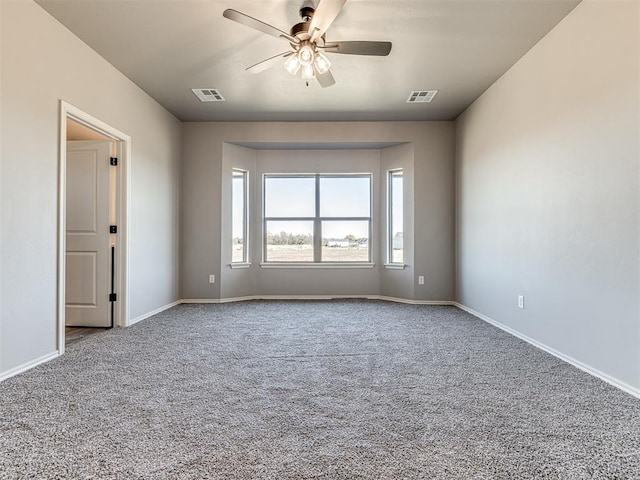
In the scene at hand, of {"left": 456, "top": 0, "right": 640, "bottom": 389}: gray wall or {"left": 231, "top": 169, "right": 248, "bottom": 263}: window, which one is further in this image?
{"left": 231, "top": 169, "right": 248, "bottom": 263}: window

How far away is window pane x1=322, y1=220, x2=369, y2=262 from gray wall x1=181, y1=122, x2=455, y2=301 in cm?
77

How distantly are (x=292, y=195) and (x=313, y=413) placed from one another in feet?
13.7

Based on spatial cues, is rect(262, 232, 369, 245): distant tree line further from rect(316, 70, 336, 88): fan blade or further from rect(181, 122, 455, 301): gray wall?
rect(316, 70, 336, 88): fan blade

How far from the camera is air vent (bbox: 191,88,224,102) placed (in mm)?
4047

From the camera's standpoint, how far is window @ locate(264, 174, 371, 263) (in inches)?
221

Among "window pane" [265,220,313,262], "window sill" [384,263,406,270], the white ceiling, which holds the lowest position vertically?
"window sill" [384,263,406,270]

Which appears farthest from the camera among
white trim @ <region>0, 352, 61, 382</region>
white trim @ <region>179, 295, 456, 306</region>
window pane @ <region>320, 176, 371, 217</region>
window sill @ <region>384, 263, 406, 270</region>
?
window pane @ <region>320, 176, 371, 217</region>

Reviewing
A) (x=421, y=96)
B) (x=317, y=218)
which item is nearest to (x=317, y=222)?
(x=317, y=218)

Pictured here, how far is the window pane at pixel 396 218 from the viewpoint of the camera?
211 inches

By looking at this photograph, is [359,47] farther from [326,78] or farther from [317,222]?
[317,222]

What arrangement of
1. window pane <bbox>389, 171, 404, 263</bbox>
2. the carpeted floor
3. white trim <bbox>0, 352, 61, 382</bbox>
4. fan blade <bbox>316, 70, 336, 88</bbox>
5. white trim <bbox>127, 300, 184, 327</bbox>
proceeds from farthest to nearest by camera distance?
window pane <bbox>389, 171, 404, 263</bbox>
white trim <bbox>127, 300, 184, 327</bbox>
fan blade <bbox>316, 70, 336, 88</bbox>
white trim <bbox>0, 352, 61, 382</bbox>
the carpeted floor

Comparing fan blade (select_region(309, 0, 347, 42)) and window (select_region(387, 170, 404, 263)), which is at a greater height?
Result: fan blade (select_region(309, 0, 347, 42))

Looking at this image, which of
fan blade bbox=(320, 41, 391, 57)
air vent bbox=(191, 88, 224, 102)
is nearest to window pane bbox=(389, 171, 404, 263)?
air vent bbox=(191, 88, 224, 102)

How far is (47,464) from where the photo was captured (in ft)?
4.56
